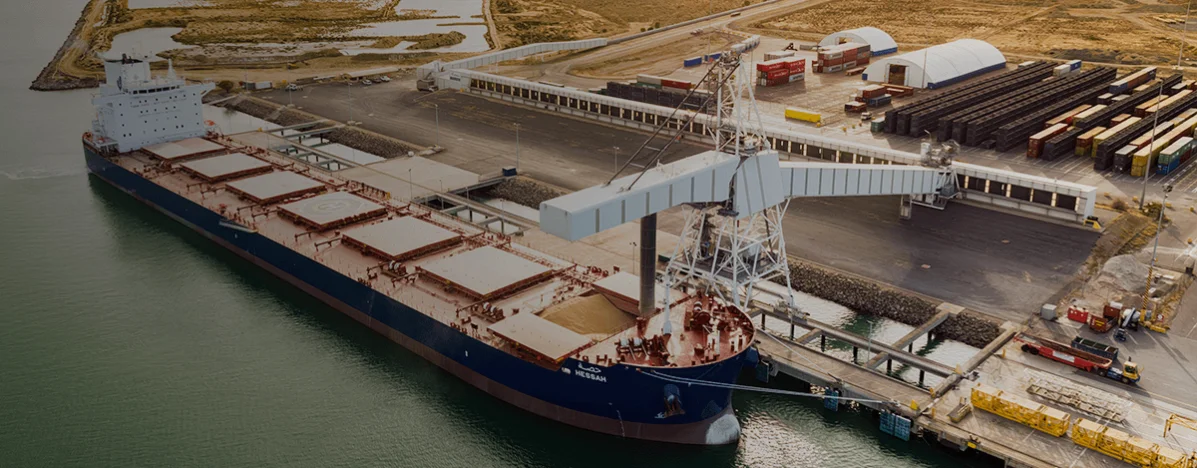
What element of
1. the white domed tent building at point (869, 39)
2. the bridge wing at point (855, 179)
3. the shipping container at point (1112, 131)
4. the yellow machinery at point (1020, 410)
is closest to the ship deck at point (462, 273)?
the bridge wing at point (855, 179)

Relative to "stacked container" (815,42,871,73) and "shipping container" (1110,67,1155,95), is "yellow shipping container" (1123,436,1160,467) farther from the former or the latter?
"stacked container" (815,42,871,73)

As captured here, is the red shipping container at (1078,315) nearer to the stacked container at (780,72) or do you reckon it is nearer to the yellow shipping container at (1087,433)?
the yellow shipping container at (1087,433)

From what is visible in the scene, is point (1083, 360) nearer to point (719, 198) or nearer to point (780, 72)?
point (719, 198)

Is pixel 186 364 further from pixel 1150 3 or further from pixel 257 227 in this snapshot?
pixel 1150 3

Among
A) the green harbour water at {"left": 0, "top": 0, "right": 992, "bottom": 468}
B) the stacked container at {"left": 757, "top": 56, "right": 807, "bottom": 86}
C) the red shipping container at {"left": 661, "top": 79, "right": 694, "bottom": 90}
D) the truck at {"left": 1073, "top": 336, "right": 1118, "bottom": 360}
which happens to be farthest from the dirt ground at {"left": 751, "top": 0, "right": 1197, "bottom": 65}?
the green harbour water at {"left": 0, "top": 0, "right": 992, "bottom": 468}

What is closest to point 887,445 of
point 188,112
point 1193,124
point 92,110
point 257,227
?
point 257,227

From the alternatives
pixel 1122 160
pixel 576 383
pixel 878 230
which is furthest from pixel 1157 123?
pixel 576 383

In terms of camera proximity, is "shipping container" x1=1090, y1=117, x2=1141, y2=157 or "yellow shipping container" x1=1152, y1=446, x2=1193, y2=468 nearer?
"yellow shipping container" x1=1152, y1=446, x2=1193, y2=468
